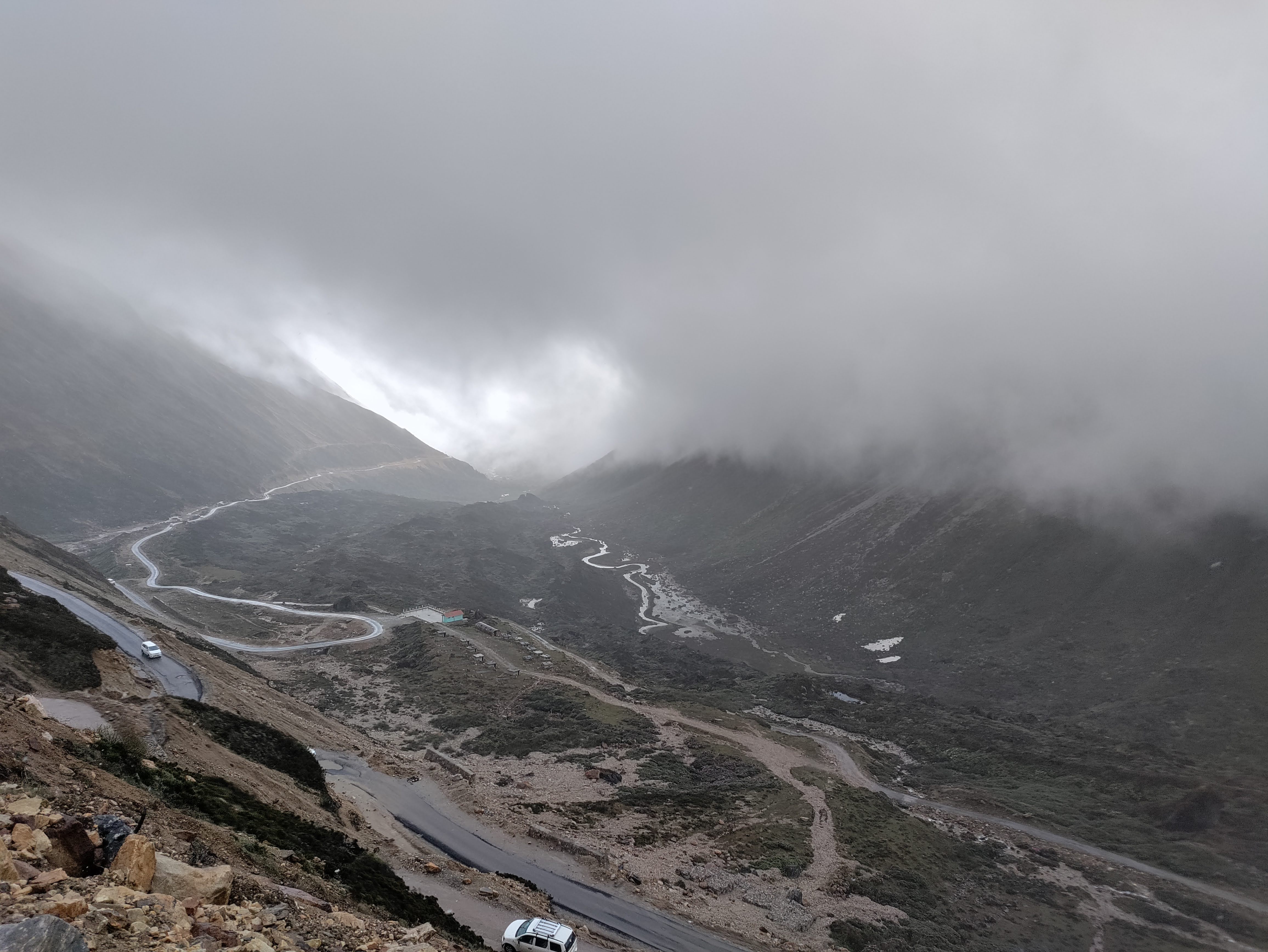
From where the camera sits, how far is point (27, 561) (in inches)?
2336

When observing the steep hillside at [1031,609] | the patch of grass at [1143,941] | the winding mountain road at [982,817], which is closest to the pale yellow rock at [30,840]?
the patch of grass at [1143,941]

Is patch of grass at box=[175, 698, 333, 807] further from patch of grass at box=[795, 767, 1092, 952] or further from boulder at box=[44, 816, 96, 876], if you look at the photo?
patch of grass at box=[795, 767, 1092, 952]

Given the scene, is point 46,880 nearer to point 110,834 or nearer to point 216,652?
point 110,834

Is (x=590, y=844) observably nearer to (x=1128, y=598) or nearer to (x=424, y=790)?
(x=424, y=790)

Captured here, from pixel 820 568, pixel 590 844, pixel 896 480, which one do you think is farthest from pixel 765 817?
pixel 896 480

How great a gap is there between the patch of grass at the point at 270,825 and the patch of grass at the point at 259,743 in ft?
23.5

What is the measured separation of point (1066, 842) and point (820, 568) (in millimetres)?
102759

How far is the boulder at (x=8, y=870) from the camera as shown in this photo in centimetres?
803

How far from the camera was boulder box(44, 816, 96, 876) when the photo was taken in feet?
31.1

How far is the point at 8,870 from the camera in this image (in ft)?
26.6

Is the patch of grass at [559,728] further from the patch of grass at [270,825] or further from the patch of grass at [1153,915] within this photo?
the patch of grass at [1153,915]

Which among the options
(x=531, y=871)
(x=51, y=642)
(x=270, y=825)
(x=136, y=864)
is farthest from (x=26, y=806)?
(x=51, y=642)

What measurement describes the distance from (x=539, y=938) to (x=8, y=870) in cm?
1683

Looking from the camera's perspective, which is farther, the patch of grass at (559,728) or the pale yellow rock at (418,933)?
the patch of grass at (559,728)
